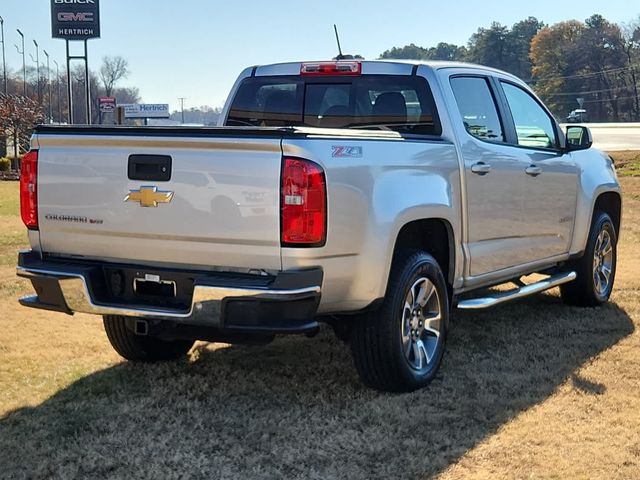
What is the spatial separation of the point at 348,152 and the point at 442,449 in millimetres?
1500

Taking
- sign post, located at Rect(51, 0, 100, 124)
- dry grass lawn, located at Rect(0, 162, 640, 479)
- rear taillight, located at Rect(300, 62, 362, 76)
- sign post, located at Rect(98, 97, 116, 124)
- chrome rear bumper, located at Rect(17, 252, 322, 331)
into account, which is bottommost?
dry grass lawn, located at Rect(0, 162, 640, 479)

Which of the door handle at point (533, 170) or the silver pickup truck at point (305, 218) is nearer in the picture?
the silver pickup truck at point (305, 218)

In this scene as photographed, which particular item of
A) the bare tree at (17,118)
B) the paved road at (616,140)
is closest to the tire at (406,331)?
the paved road at (616,140)

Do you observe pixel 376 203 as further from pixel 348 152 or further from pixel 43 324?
pixel 43 324

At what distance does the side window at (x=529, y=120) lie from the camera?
6.23 metres

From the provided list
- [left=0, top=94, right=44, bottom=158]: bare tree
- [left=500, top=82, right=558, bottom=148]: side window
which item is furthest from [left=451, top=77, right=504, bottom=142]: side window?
[left=0, top=94, right=44, bottom=158]: bare tree

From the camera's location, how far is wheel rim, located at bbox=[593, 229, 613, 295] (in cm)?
723

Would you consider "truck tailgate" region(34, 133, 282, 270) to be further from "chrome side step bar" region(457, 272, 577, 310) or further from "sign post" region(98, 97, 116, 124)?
"sign post" region(98, 97, 116, 124)

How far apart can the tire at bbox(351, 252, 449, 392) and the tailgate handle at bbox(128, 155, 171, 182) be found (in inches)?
51.3

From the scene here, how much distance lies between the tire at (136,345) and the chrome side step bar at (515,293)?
1.89 meters

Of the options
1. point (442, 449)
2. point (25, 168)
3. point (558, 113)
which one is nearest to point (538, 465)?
point (442, 449)

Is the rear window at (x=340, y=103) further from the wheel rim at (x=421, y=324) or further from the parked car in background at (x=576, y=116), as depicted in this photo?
the parked car in background at (x=576, y=116)

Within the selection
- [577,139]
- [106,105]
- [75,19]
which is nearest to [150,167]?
[577,139]

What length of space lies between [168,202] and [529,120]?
335 centimetres
